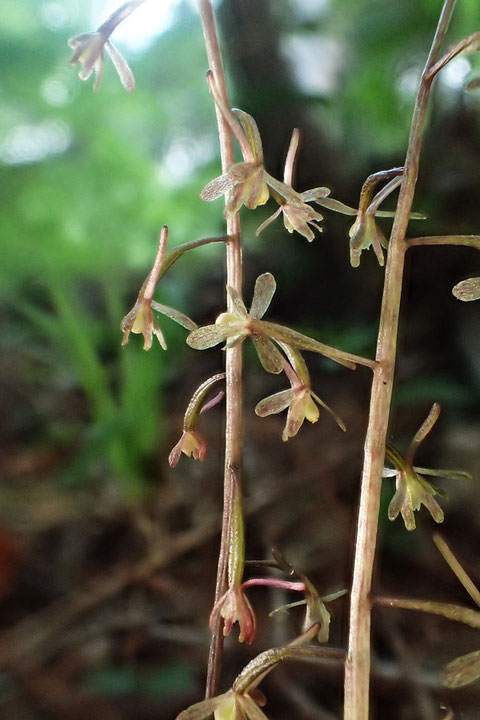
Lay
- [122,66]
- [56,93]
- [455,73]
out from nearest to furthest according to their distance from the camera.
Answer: [122,66]
[455,73]
[56,93]

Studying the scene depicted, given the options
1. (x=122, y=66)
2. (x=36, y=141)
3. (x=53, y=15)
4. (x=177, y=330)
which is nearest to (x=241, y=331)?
(x=122, y=66)

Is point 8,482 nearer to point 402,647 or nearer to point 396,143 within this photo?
point 402,647

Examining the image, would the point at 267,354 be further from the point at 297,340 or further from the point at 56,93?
the point at 56,93

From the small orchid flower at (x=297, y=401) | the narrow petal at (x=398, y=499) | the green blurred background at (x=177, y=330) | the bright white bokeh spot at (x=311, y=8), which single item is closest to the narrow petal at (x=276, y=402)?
the small orchid flower at (x=297, y=401)

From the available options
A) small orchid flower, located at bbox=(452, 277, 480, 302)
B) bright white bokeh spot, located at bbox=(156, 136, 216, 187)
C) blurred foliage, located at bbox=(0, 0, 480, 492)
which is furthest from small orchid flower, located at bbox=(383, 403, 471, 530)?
bright white bokeh spot, located at bbox=(156, 136, 216, 187)

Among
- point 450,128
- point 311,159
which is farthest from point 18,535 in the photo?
point 450,128

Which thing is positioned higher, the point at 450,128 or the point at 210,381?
the point at 450,128
